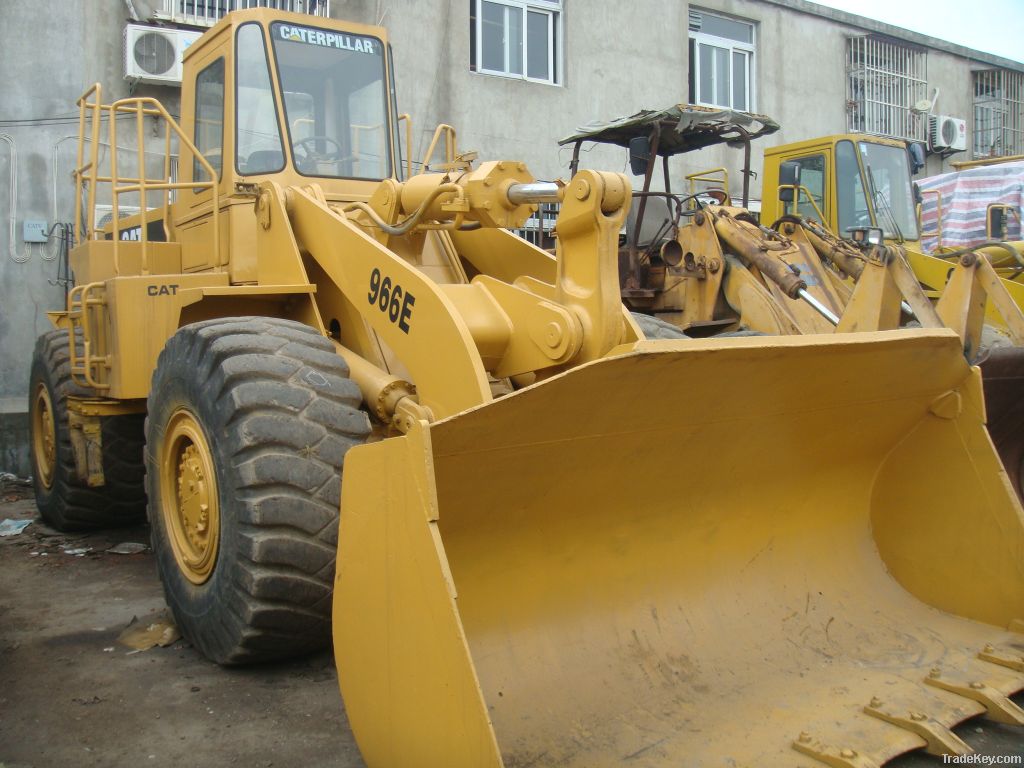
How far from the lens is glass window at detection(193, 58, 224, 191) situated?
5414 mm

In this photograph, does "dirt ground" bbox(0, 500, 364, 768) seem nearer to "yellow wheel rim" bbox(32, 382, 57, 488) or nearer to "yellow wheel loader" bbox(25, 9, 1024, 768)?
"yellow wheel loader" bbox(25, 9, 1024, 768)

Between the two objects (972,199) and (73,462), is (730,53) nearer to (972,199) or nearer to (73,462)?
(972,199)

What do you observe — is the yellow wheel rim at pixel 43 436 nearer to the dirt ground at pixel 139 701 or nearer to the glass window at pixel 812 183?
the dirt ground at pixel 139 701

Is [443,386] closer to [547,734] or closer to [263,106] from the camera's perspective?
[547,734]

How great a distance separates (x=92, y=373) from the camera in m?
5.78

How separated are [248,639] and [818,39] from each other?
53.5 ft

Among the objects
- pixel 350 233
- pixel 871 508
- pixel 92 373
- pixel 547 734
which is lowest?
pixel 547 734

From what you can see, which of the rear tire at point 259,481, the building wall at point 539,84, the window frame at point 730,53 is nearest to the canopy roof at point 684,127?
the building wall at point 539,84

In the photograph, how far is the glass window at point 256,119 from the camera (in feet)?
17.1

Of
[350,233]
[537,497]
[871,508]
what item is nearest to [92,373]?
[350,233]

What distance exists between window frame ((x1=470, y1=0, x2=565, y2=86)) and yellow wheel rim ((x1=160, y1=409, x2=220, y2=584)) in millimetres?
9854

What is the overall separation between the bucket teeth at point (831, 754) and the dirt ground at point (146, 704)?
231mm

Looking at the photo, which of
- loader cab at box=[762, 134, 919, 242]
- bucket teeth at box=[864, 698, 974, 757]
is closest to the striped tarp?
loader cab at box=[762, 134, 919, 242]

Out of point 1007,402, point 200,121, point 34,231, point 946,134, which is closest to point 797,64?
point 946,134
